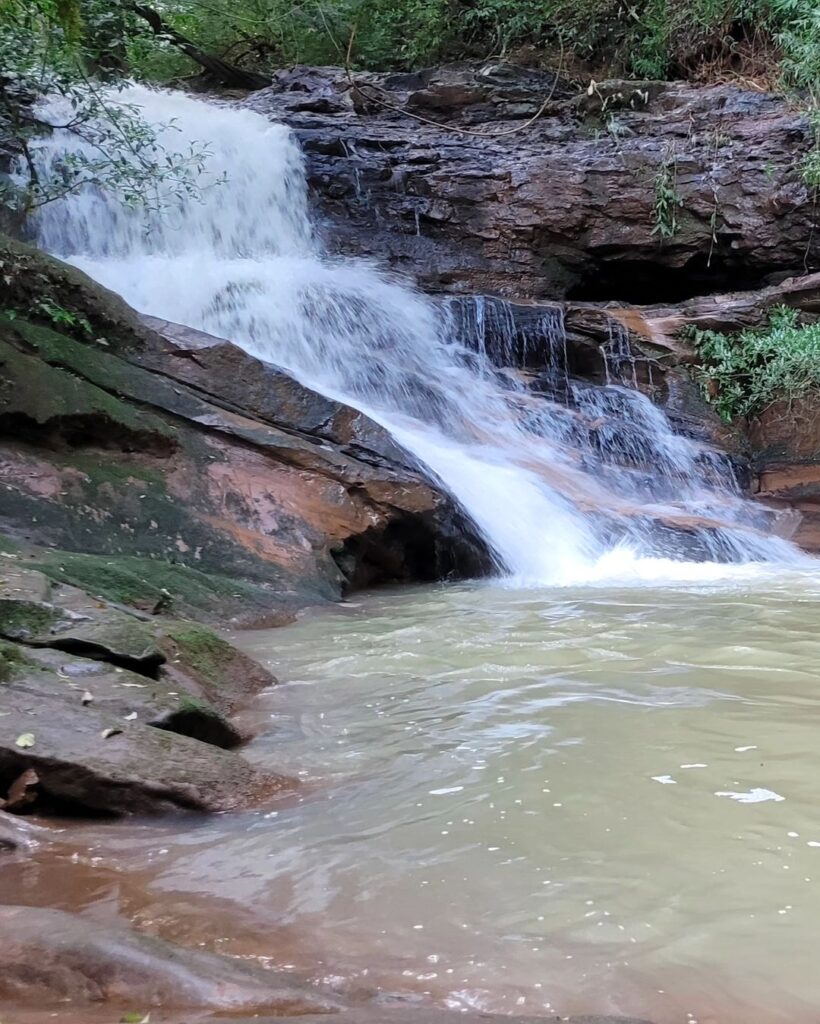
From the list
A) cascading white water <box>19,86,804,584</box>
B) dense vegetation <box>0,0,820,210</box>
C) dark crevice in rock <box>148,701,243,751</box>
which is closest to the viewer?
dark crevice in rock <box>148,701,243,751</box>

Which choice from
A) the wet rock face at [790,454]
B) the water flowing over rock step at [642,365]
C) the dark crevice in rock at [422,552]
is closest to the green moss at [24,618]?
the dark crevice in rock at [422,552]

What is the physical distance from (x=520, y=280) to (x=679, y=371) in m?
2.91

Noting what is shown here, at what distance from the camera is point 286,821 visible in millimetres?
2641

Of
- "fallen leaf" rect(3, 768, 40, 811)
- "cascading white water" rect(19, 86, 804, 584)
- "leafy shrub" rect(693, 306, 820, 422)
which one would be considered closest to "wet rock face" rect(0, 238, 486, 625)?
"cascading white water" rect(19, 86, 804, 584)

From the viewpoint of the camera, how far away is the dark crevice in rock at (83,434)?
6230 millimetres

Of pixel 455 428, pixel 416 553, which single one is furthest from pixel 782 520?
pixel 416 553

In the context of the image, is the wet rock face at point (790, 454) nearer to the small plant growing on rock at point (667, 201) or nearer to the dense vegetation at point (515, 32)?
the small plant growing on rock at point (667, 201)

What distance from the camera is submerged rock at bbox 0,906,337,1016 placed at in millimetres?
1569

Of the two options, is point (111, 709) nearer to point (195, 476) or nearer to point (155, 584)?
point (155, 584)

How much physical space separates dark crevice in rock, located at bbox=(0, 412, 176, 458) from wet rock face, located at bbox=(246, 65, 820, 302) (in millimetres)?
7184

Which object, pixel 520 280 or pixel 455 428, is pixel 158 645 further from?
pixel 520 280

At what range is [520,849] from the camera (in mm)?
2318

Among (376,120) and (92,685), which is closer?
(92,685)

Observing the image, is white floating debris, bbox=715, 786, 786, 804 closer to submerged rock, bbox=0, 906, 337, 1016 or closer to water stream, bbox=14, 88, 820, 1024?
water stream, bbox=14, 88, 820, 1024
